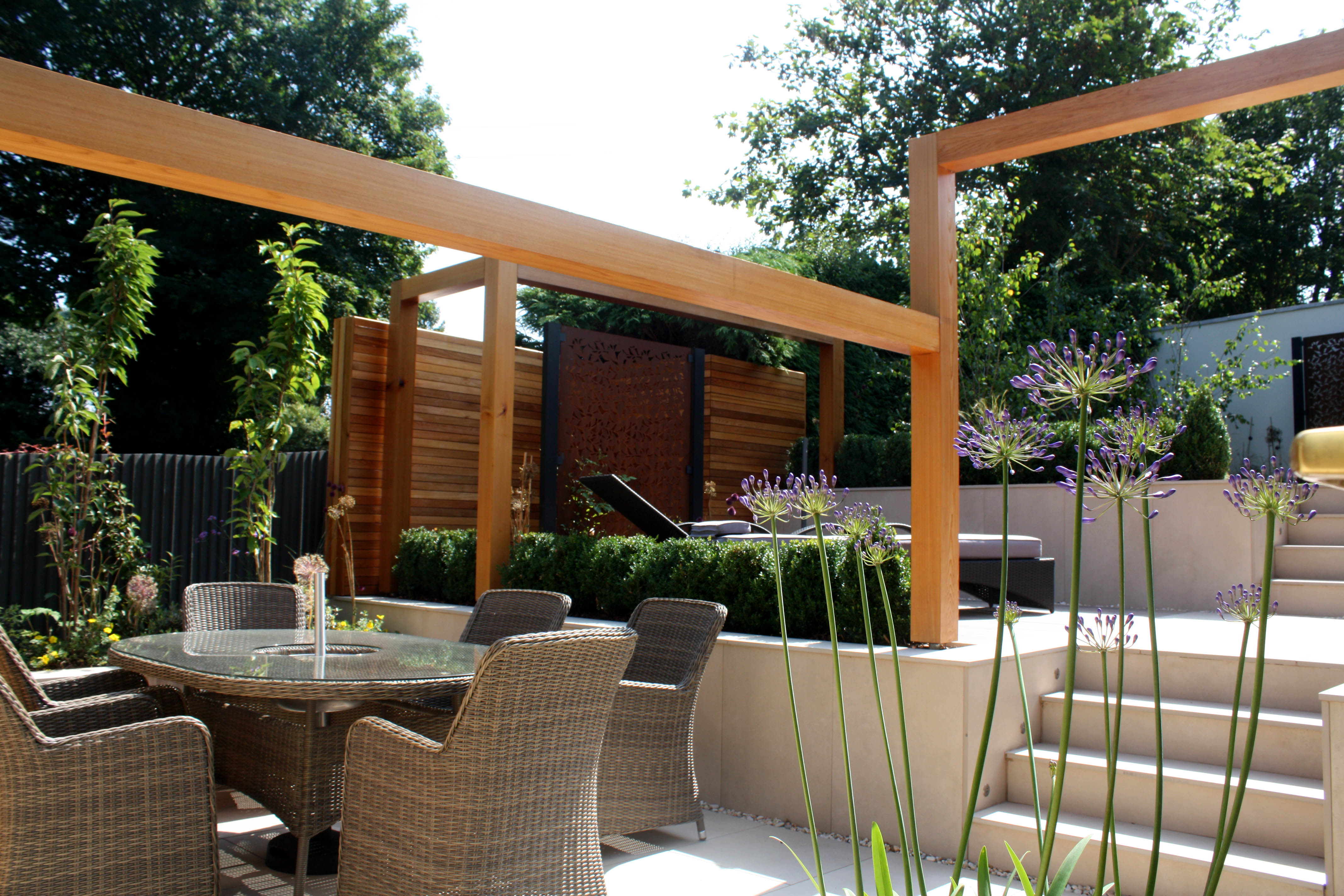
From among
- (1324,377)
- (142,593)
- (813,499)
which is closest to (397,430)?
(142,593)

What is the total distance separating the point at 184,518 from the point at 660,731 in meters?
4.87

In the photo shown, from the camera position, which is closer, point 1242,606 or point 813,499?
point 1242,606

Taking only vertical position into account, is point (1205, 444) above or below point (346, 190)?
below

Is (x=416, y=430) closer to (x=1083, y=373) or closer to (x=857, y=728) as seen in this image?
(x=857, y=728)

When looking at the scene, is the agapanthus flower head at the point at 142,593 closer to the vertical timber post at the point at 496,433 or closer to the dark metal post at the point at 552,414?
the vertical timber post at the point at 496,433

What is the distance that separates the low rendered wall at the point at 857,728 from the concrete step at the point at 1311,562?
3.09 meters

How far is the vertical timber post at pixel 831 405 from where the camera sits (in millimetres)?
9531

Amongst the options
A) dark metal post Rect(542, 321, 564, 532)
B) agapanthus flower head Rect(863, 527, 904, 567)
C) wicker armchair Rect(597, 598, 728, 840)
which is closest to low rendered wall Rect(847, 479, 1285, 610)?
agapanthus flower head Rect(863, 527, 904, 567)

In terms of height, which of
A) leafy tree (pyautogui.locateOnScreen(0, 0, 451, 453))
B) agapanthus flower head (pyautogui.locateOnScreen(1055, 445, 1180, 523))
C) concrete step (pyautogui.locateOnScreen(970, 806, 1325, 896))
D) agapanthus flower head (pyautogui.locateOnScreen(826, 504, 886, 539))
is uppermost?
leafy tree (pyautogui.locateOnScreen(0, 0, 451, 453))

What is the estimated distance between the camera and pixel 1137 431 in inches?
47.2

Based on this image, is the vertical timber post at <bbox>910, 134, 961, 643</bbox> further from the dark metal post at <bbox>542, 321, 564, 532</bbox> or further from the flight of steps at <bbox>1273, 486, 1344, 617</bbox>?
the dark metal post at <bbox>542, 321, 564, 532</bbox>

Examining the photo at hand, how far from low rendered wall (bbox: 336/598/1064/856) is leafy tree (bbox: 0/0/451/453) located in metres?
13.4

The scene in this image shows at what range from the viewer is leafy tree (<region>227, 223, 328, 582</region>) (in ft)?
20.6

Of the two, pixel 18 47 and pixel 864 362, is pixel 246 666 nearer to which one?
pixel 864 362
